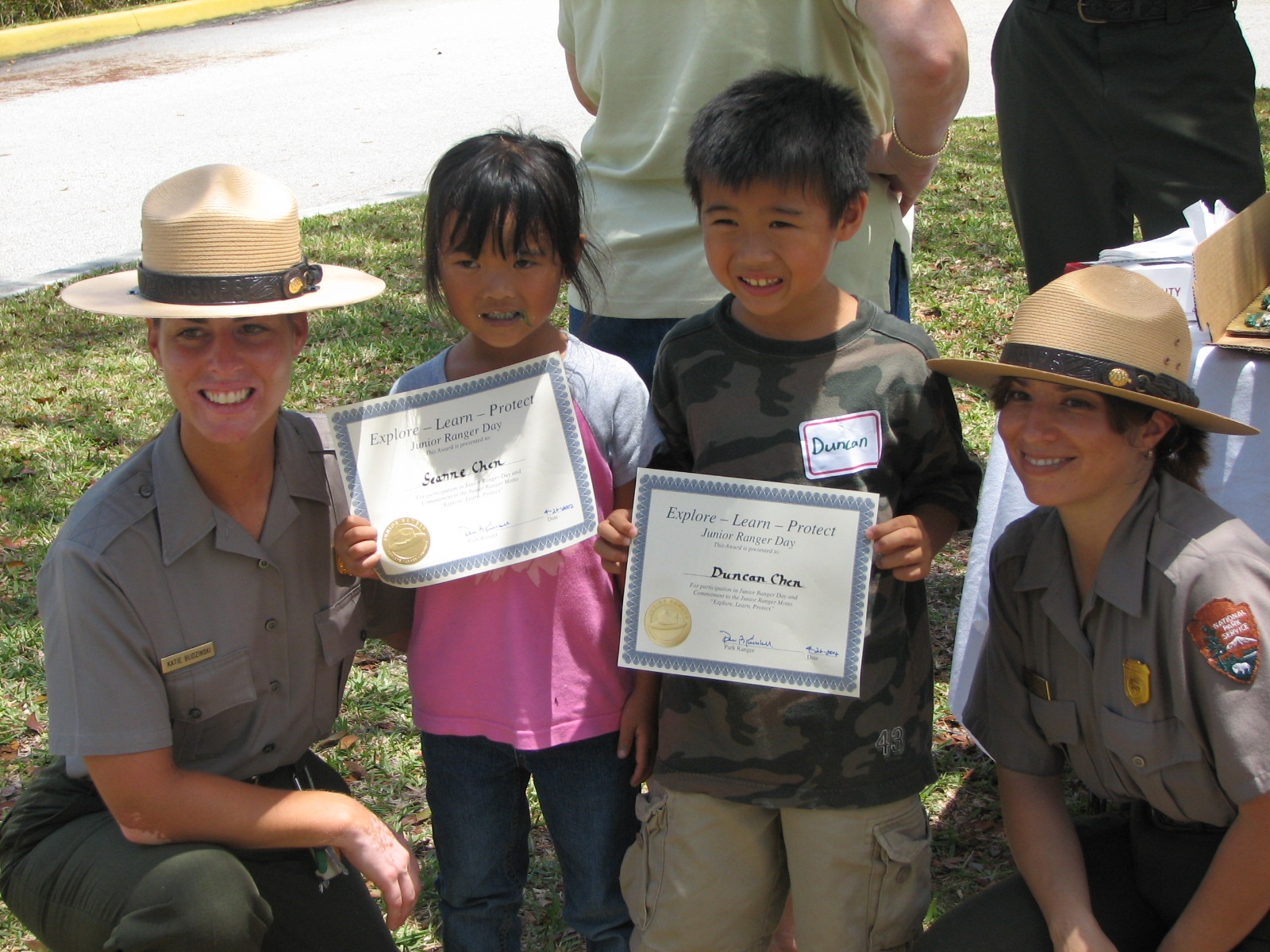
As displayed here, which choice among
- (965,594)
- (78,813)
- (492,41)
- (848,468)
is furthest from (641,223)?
(492,41)

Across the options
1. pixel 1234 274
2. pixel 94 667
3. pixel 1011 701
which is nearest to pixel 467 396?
pixel 94 667

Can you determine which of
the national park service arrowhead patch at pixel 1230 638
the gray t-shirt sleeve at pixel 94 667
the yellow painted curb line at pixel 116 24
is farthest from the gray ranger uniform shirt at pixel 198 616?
the yellow painted curb line at pixel 116 24

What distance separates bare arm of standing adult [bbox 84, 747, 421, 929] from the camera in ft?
6.63

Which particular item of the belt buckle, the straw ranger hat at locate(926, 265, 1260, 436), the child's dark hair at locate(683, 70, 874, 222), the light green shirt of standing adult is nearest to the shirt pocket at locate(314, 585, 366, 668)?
the light green shirt of standing adult

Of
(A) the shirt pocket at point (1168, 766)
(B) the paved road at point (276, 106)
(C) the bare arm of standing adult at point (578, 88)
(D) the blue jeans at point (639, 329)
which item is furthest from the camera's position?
(B) the paved road at point (276, 106)

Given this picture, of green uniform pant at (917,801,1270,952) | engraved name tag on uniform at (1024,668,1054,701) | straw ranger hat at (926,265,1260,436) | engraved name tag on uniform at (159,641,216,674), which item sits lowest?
green uniform pant at (917,801,1270,952)

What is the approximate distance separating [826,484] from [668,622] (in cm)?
34

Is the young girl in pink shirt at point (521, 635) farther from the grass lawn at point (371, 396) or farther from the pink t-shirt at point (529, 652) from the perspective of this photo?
the grass lawn at point (371, 396)

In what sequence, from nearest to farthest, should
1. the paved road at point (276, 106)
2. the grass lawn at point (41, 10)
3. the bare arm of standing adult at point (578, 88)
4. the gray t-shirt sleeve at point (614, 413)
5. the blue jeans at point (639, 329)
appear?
the gray t-shirt sleeve at point (614, 413)
the blue jeans at point (639, 329)
the bare arm of standing adult at point (578, 88)
the paved road at point (276, 106)
the grass lawn at point (41, 10)

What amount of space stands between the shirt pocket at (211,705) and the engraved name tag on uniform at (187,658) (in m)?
0.01

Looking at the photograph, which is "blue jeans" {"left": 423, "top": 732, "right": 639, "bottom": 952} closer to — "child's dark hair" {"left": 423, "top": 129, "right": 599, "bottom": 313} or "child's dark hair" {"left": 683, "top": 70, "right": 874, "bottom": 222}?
"child's dark hair" {"left": 423, "top": 129, "right": 599, "bottom": 313}

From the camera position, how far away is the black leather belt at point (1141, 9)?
11.1 ft

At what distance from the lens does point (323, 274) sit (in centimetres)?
229

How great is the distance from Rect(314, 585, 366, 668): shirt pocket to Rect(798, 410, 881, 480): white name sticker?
880 mm
